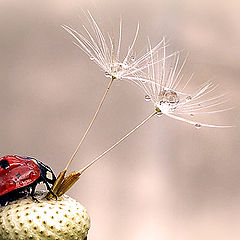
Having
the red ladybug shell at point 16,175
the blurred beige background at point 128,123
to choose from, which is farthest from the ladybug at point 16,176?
the blurred beige background at point 128,123

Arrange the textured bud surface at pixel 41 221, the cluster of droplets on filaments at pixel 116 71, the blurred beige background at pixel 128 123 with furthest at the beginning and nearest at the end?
1. the blurred beige background at pixel 128 123
2. the cluster of droplets on filaments at pixel 116 71
3. the textured bud surface at pixel 41 221

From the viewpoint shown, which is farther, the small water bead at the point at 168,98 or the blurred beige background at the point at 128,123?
the blurred beige background at the point at 128,123


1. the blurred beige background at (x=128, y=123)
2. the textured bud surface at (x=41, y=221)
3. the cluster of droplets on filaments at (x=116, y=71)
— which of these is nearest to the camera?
the textured bud surface at (x=41, y=221)

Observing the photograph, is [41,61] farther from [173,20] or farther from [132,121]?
[173,20]

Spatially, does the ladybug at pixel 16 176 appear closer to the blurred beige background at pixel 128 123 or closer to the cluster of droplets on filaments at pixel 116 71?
the cluster of droplets on filaments at pixel 116 71

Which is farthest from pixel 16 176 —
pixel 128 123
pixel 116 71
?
pixel 128 123

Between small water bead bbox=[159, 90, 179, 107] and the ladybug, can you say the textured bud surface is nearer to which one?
the ladybug
